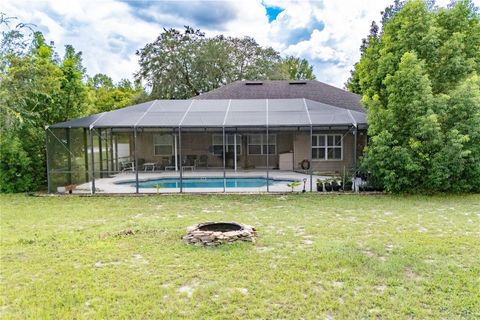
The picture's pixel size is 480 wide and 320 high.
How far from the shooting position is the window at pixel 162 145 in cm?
1733

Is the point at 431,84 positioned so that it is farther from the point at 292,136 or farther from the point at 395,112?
the point at 292,136

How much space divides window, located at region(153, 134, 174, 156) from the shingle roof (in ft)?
11.5

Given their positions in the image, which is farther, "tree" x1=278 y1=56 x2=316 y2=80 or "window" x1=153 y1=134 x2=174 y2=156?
"tree" x1=278 y1=56 x2=316 y2=80

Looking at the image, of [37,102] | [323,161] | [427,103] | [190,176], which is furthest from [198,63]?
[427,103]

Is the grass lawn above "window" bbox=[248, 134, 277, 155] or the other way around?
the other way around

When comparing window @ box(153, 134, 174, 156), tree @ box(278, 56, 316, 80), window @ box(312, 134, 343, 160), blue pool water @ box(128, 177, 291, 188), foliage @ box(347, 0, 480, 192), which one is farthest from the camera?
tree @ box(278, 56, 316, 80)

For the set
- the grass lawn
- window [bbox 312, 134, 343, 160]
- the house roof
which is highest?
the house roof

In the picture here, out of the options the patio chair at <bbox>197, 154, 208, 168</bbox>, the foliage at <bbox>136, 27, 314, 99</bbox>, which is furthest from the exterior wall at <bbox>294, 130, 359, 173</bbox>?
the foliage at <bbox>136, 27, 314, 99</bbox>

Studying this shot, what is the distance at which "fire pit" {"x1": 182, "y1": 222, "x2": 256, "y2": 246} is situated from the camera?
572 centimetres

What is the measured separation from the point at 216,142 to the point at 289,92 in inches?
204

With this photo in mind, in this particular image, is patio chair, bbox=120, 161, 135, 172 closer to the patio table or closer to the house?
the house

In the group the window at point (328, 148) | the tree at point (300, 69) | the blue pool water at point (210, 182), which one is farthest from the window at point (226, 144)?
the tree at point (300, 69)

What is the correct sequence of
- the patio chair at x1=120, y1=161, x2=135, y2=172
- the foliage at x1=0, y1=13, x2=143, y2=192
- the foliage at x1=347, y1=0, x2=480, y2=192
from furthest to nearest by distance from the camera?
1. the patio chair at x1=120, y1=161, x2=135, y2=172
2. the foliage at x1=0, y1=13, x2=143, y2=192
3. the foliage at x1=347, y1=0, x2=480, y2=192

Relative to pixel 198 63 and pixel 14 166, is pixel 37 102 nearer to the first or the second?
pixel 14 166
